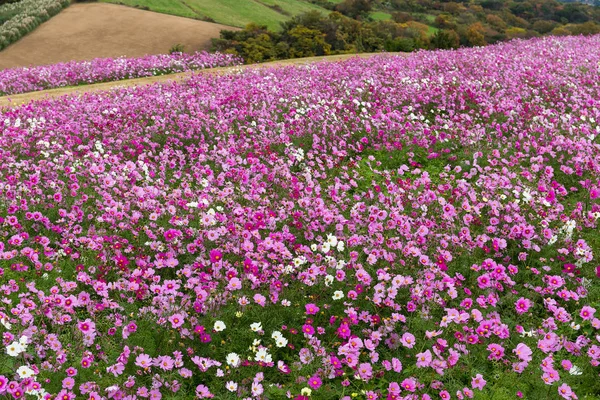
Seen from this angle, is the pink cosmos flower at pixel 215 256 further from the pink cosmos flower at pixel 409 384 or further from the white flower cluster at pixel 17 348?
the pink cosmos flower at pixel 409 384

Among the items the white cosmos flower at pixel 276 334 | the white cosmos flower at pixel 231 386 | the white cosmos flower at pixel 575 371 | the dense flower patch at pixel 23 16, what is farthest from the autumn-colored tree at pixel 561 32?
the white cosmos flower at pixel 231 386

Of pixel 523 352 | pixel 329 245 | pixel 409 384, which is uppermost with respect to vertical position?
pixel 329 245

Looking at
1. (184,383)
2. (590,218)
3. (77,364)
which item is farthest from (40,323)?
(590,218)

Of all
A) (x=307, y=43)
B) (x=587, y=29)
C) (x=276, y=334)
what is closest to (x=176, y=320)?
(x=276, y=334)

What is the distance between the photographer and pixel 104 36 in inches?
1152

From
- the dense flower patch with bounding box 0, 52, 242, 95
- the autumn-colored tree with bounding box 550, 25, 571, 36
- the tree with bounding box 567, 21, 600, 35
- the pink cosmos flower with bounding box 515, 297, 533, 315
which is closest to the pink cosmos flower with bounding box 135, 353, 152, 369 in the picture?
the pink cosmos flower with bounding box 515, 297, 533, 315

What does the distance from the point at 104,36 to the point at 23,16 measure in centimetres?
604

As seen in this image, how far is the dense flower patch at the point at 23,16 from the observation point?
27500 millimetres

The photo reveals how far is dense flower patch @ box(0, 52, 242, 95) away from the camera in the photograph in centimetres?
1900

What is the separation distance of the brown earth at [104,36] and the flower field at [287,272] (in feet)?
65.1

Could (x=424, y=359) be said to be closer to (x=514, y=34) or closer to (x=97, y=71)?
(x=97, y=71)

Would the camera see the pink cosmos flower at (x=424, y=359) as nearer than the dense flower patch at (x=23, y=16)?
Yes

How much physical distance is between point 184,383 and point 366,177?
17.5 feet

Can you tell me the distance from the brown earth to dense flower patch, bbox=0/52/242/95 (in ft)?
13.2
